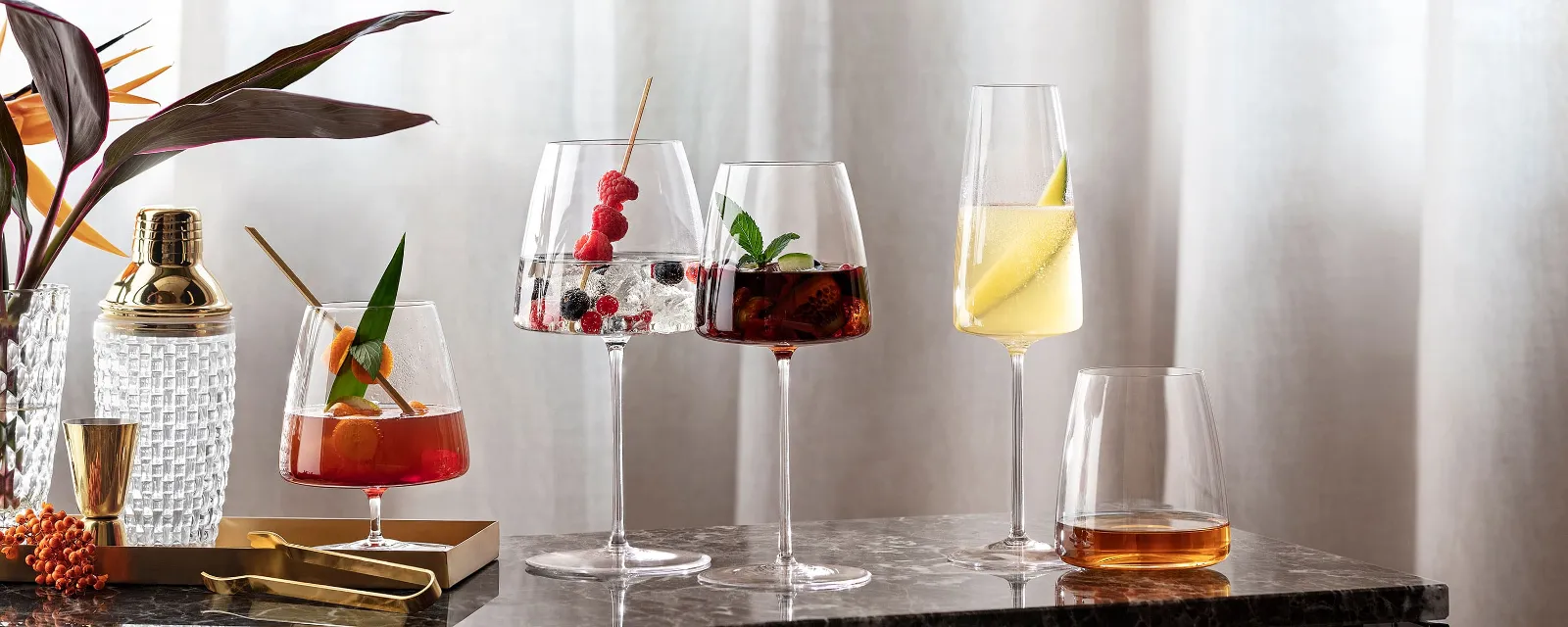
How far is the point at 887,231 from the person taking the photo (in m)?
1.61

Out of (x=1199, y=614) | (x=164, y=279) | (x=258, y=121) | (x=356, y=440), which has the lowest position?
(x=1199, y=614)

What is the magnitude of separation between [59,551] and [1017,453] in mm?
666

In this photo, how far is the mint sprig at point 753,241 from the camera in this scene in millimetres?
941

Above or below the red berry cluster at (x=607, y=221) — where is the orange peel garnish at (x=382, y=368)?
below

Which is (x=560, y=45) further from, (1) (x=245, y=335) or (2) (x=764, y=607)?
(2) (x=764, y=607)

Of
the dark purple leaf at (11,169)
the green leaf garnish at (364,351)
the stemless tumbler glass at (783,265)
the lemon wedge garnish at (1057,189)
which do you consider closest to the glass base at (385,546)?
the green leaf garnish at (364,351)

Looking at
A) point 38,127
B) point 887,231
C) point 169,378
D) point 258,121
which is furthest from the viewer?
point 887,231

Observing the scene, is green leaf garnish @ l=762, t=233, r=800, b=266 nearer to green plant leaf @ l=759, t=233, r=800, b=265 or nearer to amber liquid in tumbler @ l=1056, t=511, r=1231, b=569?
green plant leaf @ l=759, t=233, r=800, b=265

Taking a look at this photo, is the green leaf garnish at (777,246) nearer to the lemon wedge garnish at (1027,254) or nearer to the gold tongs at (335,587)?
the lemon wedge garnish at (1027,254)

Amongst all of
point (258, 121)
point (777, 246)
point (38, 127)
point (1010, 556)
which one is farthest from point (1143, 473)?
point (38, 127)

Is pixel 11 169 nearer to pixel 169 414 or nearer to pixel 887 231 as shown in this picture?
pixel 169 414

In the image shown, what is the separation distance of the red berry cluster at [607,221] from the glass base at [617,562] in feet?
0.71

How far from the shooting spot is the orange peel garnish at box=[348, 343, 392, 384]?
98cm

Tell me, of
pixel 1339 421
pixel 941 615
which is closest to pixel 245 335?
pixel 941 615
